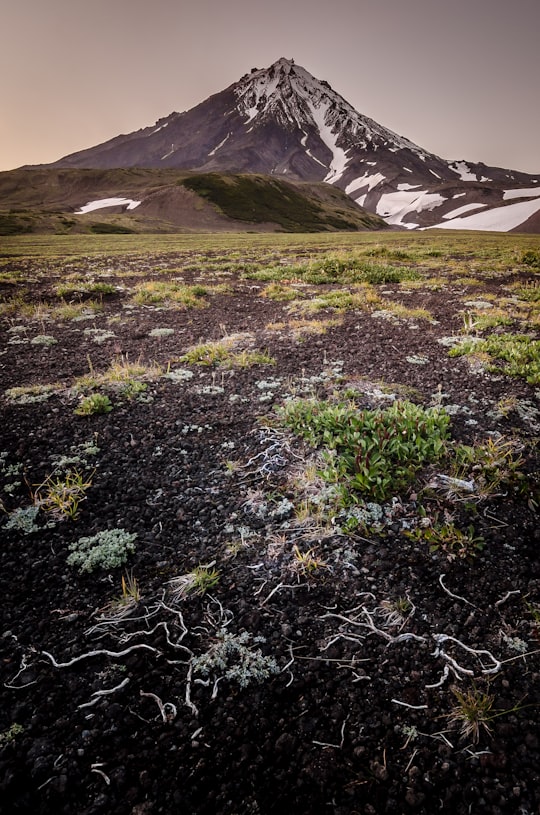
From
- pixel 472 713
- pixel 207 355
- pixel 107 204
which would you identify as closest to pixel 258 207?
pixel 107 204

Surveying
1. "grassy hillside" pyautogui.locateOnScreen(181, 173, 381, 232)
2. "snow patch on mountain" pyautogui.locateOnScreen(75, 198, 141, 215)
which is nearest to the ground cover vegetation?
"grassy hillside" pyautogui.locateOnScreen(181, 173, 381, 232)

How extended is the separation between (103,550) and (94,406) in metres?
3.37

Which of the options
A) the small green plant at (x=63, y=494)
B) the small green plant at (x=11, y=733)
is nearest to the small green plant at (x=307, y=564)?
the small green plant at (x=11, y=733)

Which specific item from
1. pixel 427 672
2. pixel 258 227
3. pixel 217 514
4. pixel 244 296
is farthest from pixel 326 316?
pixel 258 227

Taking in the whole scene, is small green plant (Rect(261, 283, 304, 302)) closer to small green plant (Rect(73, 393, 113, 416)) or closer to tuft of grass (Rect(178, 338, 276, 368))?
tuft of grass (Rect(178, 338, 276, 368))

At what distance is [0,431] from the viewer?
609 cm

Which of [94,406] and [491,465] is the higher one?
[94,406]

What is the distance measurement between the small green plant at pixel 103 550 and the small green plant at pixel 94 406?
3.00 m

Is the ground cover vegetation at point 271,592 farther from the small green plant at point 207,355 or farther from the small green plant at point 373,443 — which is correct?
the small green plant at point 207,355

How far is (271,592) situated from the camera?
3662 millimetres

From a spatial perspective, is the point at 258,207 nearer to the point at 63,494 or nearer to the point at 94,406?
the point at 94,406

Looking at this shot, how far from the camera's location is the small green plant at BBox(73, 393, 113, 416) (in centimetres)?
664

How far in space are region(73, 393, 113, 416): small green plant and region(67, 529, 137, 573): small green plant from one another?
9.83 feet

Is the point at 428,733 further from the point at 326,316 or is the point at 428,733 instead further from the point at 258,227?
the point at 258,227
